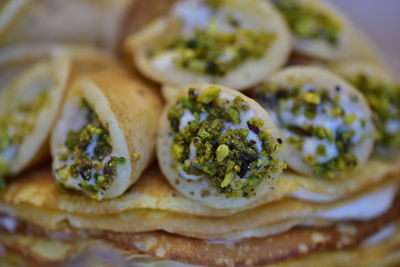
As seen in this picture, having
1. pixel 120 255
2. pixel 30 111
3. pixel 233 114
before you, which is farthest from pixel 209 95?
pixel 30 111

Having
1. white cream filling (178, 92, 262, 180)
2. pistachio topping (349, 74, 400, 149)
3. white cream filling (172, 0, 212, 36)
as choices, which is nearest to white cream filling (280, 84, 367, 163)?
pistachio topping (349, 74, 400, 149)

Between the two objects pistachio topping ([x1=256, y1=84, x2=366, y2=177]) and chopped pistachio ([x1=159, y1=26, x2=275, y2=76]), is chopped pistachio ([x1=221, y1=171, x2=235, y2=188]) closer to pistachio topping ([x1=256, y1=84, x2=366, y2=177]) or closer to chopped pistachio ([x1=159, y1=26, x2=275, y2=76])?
pistachio topping ([x1=256, y1=84, x2=366, y2=177])

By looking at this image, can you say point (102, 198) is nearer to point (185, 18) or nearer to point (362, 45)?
point (185, 18)

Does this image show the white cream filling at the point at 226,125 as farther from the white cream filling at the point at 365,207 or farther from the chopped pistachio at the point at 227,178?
the white cream filling at the point at 365,207

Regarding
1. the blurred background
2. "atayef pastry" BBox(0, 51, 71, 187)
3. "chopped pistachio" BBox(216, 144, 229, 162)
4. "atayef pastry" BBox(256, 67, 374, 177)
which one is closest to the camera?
"chopped pistachio" BBox(216, 144, 229, 162)

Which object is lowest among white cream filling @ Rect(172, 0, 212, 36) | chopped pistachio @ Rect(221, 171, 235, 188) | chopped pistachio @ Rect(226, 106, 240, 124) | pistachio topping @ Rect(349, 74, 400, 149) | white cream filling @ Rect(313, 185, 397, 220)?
white cream filling @ Rect(313, 185, 397, 220)
